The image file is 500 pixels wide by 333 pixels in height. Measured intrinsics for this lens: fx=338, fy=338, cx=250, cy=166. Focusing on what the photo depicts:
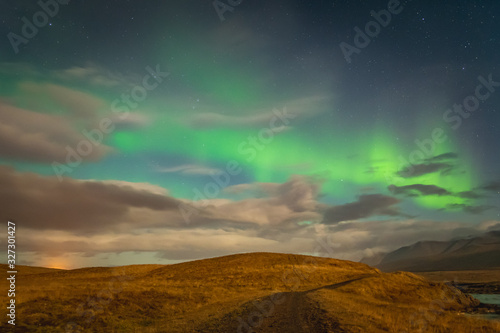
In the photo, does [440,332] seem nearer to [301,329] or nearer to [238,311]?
[301,329]

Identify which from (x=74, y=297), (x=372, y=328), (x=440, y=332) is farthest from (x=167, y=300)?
(x=440, y=332)

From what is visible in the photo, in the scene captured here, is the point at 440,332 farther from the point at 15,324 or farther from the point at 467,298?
the point at 467,298

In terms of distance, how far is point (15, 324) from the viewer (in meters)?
20.4

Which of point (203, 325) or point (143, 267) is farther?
point (143, 267)

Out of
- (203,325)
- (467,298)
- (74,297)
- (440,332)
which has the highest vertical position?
(74,297)

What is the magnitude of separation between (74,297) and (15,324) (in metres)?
7.73

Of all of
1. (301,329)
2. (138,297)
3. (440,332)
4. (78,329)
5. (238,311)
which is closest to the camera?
(301,329)

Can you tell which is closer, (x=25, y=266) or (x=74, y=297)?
(x=74, y=297)

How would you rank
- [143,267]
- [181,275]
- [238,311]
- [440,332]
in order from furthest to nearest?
[143,267] < [181,275] < [238,311] < [440,332]

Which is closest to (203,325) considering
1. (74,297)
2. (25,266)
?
(74,297)

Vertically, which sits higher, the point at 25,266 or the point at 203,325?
the point at 25,266

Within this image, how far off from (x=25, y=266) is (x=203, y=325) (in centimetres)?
10860

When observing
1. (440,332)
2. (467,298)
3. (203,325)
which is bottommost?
(467,298)

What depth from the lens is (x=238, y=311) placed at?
2645 centimetres
